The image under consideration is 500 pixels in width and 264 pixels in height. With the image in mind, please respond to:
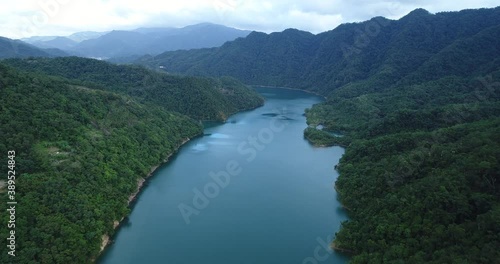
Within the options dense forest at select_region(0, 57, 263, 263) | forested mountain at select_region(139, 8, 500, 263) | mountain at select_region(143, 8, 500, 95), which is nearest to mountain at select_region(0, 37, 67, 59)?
mountain at select_region(143, 8, 500, 95)

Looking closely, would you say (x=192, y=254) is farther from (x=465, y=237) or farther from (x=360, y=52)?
(x=360, y=52)

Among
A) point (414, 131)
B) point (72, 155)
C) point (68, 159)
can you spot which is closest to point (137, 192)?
point (72, 155)

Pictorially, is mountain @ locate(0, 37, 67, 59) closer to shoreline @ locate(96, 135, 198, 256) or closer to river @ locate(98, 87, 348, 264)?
shoreline @ locate(96, 135, 198, 256)

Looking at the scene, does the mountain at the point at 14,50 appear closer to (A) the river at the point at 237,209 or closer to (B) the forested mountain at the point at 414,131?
(B) the forested mountain at the point at 414,131

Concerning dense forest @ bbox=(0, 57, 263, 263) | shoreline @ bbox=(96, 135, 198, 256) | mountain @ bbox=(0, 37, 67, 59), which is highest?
dense forest @ bbox=(0, 57, 263, 263)

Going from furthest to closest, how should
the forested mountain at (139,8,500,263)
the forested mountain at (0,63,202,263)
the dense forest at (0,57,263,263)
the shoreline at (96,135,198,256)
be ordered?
1. the shoreline at (96,135,198,256)
2. the dense forest at (0,57,263,263)
3. the forested mountain at (0,63,202,263)
4. the forested mountain at (139,8,500,263)

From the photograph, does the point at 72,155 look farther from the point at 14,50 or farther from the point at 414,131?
the point at 14,50
